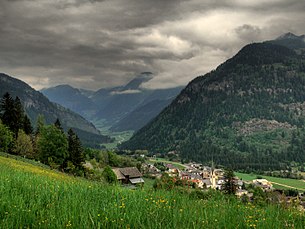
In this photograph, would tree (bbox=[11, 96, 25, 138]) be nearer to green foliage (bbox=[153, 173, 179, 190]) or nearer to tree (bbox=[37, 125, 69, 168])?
tree (bbox=[37, 125, 69, 168])

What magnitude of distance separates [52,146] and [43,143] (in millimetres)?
2730

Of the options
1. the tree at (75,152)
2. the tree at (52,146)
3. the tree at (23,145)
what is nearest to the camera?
the tree at (52,146)

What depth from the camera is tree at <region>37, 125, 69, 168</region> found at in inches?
3085

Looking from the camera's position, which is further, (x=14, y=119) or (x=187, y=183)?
(x=14, y=119)

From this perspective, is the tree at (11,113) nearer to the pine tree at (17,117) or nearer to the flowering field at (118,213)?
the pine tree at (17,117)

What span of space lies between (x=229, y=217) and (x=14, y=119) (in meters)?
93.8

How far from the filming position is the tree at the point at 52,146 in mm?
78363

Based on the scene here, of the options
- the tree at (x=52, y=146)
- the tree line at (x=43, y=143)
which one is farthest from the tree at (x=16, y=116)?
the tree at (x=52, y=146)

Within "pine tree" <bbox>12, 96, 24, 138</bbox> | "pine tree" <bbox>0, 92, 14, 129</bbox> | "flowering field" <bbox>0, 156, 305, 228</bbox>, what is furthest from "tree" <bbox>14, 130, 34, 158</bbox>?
"flowering field" <bbox>0, 156, 305, 228</bbox>

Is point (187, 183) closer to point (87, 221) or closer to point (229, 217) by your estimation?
point (229, 217)

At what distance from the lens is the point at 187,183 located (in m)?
11.2

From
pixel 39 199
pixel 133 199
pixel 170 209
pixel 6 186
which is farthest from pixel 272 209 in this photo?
pixel 6 186

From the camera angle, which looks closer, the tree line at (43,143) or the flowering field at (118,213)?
the flowering field at (118,213)

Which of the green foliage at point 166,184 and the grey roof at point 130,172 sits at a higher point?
the green foliage at point 166,184
